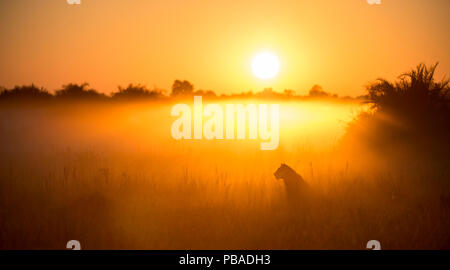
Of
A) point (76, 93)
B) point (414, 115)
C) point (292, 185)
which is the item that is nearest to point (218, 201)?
point (292, 185)

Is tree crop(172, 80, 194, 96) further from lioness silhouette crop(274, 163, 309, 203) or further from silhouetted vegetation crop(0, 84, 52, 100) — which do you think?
lioness silhouette crop(274, 163, 309, 203)

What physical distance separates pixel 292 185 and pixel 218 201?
4.71ft

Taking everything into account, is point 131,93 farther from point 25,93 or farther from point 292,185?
point 292,185

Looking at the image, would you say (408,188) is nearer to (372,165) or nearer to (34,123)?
(372,165)

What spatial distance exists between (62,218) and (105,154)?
4882 millimetres

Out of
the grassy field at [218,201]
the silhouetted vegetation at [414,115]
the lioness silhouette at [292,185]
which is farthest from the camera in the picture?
the silhouetted vegetation at [414,115]

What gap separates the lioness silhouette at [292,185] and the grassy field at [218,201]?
18 cm

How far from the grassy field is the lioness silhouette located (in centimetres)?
18

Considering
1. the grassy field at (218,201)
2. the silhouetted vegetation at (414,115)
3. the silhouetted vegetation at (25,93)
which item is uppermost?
the silhouetted vegetation at (25,93)

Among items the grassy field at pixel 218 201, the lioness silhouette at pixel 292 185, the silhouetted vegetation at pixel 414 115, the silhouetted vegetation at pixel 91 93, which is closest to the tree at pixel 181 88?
the silhouetted vegetation at pixel 91 93

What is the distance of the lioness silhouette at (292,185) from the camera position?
23.8 feet

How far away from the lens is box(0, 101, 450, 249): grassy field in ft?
19.6

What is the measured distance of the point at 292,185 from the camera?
7.32 m

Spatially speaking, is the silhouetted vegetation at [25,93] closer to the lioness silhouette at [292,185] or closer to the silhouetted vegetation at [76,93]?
the silhouetted vegetation at [76,93]
